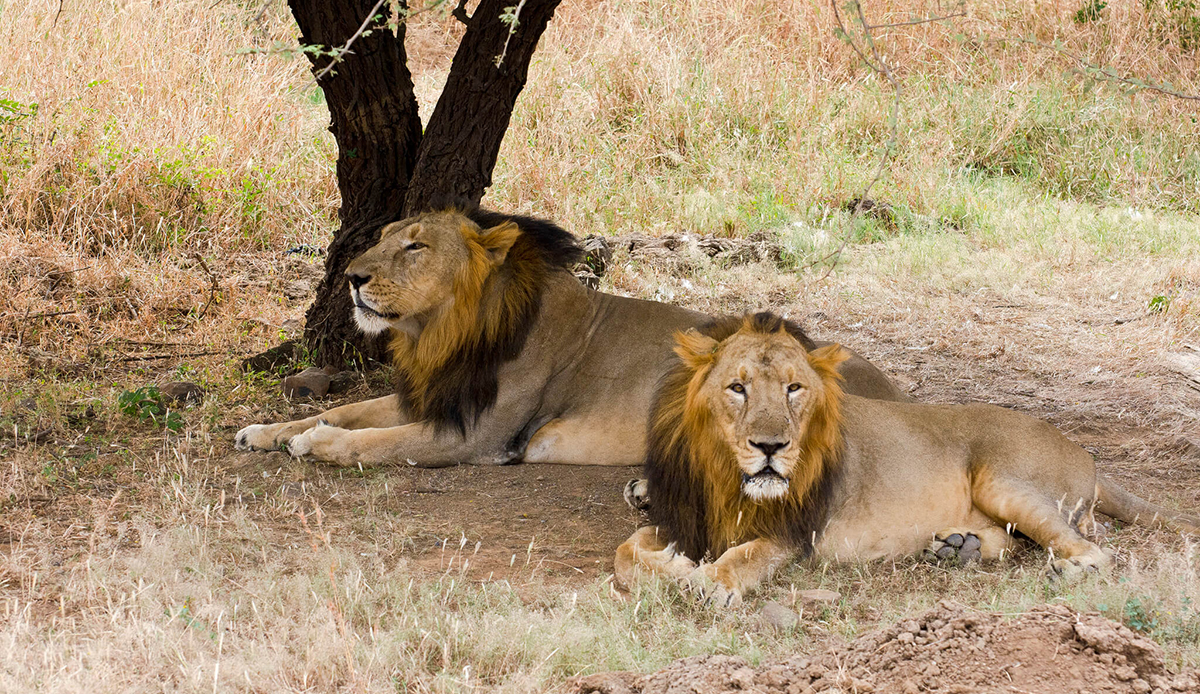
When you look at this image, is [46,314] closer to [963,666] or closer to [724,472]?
[724,472]

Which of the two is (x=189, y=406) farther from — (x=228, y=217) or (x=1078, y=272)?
(x=1078, y=272)

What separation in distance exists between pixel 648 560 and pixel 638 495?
84 centimetres

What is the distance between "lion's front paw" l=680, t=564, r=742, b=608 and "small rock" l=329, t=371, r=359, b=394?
2.99 meters

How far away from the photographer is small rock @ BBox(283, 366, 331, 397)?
6000 millimetres

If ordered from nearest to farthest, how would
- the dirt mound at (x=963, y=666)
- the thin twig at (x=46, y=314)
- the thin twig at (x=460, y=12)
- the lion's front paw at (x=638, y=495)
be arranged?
the dirt mound at (x=963, y=666) → the thin twig at (x=460, y=12) → the lion's front paw at (x=638, y=495) → the thin twig at (x=46, y=314)

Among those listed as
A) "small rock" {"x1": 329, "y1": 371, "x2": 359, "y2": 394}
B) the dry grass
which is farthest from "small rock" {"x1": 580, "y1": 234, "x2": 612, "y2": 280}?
"small rock" {"x1": 329, "y1": 371, "x2": 359, "y2": 394}

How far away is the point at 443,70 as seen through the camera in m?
12.9

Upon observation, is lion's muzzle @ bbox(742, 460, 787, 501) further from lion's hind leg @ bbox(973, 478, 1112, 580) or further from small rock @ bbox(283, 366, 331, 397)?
small rock @ bbox(283, 366, 331, 397)

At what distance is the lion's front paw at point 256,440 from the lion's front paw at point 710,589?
227cm

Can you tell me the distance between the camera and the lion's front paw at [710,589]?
11.7ft

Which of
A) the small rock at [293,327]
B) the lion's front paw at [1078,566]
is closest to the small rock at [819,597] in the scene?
the lion's front paw at [1078,566]

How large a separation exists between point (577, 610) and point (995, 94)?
9321 mm

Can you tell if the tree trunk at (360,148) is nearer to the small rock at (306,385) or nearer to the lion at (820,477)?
the small rock at (306,385)

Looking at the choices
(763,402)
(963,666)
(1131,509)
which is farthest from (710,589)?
(1131,509)
